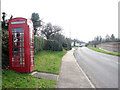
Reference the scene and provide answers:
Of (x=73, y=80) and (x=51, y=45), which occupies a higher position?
(x=51, y=45)

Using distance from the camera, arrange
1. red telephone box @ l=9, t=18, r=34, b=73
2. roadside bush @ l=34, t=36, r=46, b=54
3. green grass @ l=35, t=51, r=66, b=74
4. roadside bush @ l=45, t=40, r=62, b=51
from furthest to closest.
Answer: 1. roadside bush @ l=45, t=40, r=62, b=51
2. roadside bush @ l=34, t=36, r=46, b=54
3. green grass @ l=35, t=51, r=66, b=74
4. red telephone box @ l=9, t=18, r=34, b=73

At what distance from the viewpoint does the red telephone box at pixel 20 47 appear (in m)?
4.98

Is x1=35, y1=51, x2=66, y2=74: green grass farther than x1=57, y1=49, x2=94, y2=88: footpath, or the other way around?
x1=35, y1=51, x2=66, y2=74: green grass

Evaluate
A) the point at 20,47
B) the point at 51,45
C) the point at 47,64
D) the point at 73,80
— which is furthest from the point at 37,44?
the point at 73,80

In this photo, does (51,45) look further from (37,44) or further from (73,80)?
(73,80)

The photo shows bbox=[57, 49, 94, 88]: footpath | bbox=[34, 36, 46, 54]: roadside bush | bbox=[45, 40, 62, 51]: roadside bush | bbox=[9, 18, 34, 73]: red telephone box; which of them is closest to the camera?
bbox=[57, 49, 94, 88]: footpath

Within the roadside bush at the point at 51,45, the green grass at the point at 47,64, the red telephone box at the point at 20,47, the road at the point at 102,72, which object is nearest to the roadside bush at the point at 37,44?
the green grass at the point at 47,64

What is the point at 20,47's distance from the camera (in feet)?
16.6

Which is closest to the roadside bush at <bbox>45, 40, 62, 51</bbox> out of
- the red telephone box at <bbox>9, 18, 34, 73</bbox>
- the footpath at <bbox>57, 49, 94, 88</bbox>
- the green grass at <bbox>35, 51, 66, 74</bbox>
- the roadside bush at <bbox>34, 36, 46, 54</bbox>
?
the roadside bush at <bbox>34, 36, 46, 54</bbox>

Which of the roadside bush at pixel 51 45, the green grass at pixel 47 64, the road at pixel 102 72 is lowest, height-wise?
the road at pixel 102 72

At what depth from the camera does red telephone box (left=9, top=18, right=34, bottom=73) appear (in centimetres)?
498

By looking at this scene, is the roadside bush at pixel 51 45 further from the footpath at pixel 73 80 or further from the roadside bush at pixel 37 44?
the footpath at pixel 73 80

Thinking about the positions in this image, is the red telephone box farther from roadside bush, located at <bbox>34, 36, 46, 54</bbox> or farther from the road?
roadside bush, located at <bbox>34, 36, 46, 54</bbox>

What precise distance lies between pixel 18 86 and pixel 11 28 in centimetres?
318
